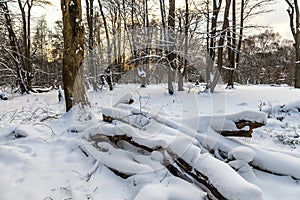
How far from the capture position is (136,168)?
10.3 ft

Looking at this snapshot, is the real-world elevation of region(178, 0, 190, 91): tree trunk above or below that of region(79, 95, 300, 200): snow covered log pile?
above

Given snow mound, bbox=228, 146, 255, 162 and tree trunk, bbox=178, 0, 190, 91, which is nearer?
snow mound, bbox=228, 146, 255, 162

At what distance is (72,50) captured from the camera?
5098 millimetres

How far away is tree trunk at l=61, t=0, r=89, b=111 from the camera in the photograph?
199 inches

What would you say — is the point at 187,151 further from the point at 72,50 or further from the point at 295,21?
the point at 295,21

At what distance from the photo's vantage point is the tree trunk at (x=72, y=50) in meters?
5.06

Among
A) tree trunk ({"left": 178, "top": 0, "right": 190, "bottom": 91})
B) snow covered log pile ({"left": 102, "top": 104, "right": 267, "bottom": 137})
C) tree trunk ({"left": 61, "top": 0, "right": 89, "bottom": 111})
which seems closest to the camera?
snow covered log pile ({"left": 102, "top": 104, "right": 267, "bottom": 137})

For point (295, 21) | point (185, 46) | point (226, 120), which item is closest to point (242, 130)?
point (226, 120)

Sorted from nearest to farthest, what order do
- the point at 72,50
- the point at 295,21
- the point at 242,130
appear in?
the point at 242,130 → the point at 72,50 → the point at 295,21

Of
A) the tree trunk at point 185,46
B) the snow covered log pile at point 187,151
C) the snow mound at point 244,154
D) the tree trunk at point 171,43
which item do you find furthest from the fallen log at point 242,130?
the tree trunk at point 185,46

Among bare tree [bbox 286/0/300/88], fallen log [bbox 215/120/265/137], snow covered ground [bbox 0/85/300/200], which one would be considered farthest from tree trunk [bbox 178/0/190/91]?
fallen log [bbox 215/120/265/137]

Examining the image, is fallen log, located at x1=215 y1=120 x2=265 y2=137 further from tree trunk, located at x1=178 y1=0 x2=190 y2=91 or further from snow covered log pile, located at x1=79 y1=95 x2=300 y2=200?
tree trunk, located at x1=178 y1=0 x2=190 y2=91

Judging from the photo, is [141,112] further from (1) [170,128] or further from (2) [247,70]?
(2) [247,70]

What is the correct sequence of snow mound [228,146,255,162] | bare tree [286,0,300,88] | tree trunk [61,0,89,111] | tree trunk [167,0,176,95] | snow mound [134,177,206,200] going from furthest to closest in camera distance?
bare tree [286,0,300,88], tree trunk [167,0,176,95], tree trunk [61,0,89,111], snow mound [228,146,255,162], snow mound [134,177,206,200]
